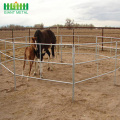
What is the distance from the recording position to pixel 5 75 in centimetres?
571

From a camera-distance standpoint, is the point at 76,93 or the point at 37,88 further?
the point at 37,88

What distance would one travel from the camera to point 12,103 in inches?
141

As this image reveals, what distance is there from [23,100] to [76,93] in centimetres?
137

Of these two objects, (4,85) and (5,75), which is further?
(5,75)

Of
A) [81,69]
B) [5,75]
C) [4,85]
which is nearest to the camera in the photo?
[4,85]

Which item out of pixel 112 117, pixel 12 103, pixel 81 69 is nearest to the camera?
pixel 112 117

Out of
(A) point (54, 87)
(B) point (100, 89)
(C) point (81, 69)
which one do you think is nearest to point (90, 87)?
(B) point (100, 89)

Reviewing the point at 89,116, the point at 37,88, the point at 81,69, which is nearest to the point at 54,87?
the point at 37,88

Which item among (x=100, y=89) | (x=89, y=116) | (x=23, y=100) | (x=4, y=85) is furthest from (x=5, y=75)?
(x=89, y=116)

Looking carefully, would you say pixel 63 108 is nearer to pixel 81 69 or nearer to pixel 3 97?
pixel 3 97

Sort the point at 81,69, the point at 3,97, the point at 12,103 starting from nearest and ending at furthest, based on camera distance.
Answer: the point at 12,103, the point at 3,97, the point at 81,69

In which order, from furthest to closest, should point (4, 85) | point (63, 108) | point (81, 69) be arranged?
point (81, 69) < point (4, 85) < point (63, 108)

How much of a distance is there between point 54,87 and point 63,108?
130 centimetres

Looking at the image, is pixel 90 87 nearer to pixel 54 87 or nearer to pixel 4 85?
pixel 54 87
